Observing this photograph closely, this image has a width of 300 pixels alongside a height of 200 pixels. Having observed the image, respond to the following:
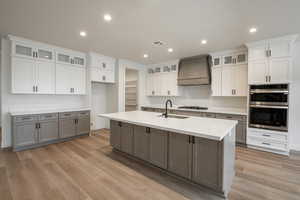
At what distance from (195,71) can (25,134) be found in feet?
16.7

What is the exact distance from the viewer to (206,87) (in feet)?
16.5

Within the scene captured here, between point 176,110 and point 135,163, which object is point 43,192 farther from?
point 176,110

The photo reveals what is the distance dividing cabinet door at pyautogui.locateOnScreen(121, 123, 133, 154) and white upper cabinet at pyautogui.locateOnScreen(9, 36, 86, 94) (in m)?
2.46

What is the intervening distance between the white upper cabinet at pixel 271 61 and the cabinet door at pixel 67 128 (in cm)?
506

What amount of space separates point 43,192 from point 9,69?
3243 millimetres

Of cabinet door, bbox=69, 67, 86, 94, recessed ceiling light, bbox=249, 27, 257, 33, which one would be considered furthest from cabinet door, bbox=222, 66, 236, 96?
cabinet door, bbox=69, 67, 86, 94

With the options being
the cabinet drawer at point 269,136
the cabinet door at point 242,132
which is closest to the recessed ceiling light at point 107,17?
the cabinet door at point 242,132

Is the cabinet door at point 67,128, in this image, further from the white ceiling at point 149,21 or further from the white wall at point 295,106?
the white wall at point 295,106

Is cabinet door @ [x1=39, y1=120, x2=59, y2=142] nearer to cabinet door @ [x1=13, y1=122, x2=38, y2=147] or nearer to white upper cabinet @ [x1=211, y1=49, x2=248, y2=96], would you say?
cabinet door @ [x1=13, y1=122, x2=38, y2=147]

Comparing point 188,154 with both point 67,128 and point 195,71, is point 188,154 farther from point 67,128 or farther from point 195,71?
point 67,128

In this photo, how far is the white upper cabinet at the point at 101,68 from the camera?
4.73 m

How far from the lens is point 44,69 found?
12.7ft

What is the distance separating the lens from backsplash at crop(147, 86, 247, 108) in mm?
4410

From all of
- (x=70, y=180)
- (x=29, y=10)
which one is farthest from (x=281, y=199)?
(x=29, y=10)
